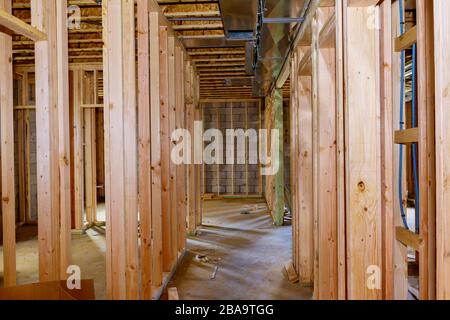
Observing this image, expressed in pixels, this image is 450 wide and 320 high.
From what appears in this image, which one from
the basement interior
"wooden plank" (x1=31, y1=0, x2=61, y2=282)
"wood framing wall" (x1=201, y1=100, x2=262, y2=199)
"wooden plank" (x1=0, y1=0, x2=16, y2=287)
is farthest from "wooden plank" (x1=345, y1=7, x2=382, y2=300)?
"wood framing wall" (x1=201, y1=100, x2=262, y2=199)

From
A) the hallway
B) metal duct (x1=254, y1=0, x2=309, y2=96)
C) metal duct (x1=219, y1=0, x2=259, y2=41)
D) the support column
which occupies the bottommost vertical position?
the hallway

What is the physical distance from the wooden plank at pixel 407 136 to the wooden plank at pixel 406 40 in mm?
408

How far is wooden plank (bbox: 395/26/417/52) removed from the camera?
170cm

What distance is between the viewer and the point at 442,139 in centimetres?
121

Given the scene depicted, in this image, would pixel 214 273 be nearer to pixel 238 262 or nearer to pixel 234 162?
pixel 238 262

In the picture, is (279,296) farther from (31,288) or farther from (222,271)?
(31,288)

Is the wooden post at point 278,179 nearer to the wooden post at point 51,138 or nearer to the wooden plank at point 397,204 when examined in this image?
the wooden plank at point 397,204

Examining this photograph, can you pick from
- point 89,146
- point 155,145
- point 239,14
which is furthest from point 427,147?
point 89,146

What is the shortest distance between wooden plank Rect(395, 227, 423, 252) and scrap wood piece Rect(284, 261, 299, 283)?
6.27ft

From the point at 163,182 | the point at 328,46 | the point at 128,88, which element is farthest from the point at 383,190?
the point at 163,182

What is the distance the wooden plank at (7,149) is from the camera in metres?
2.23

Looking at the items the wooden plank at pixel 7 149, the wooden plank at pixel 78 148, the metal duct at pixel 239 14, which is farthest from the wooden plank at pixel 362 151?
the wooden plank at pixel 78 148

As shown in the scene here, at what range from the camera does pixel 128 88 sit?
2445mm

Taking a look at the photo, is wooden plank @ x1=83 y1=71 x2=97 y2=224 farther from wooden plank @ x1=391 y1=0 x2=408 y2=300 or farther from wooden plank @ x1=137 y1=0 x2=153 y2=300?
wooden plank @ x1=391 y1=0 x2=408 y2=300
